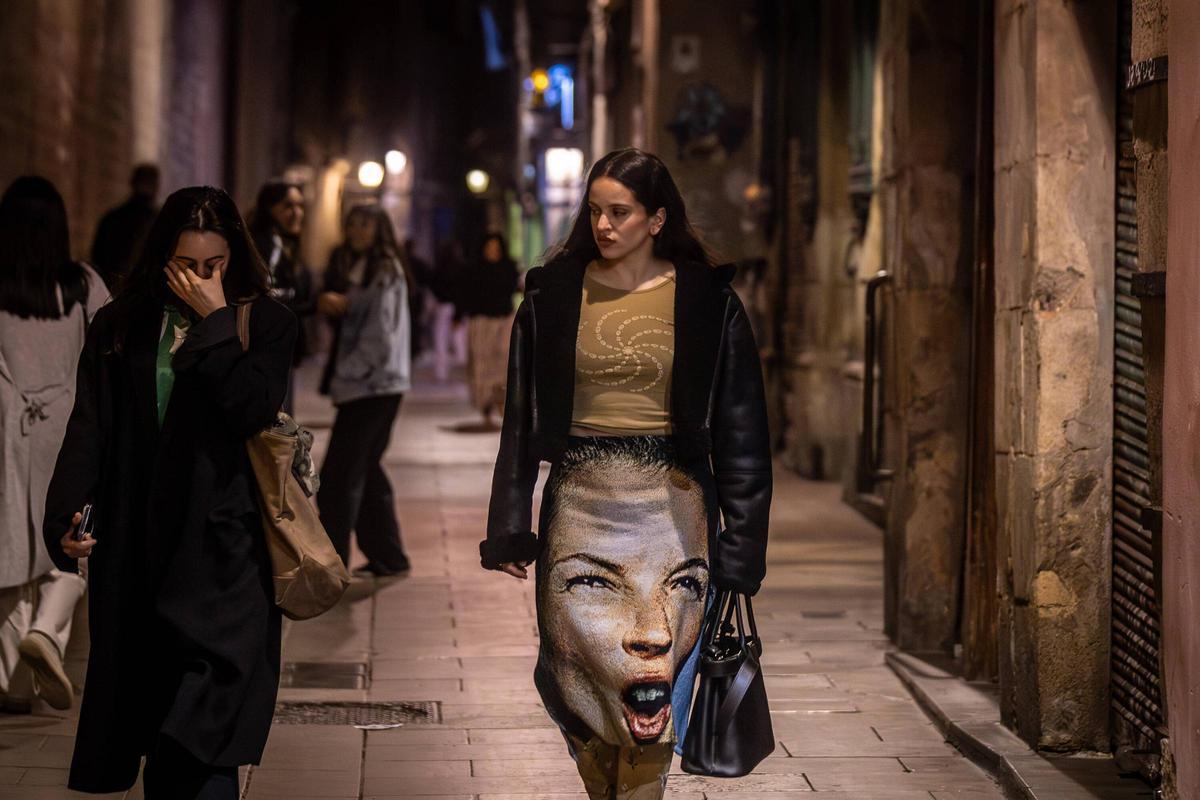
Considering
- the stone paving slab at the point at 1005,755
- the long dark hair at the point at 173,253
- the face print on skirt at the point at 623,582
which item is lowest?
the stone paving slab at the point at 1005,755

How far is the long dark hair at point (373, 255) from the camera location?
10.2 meters

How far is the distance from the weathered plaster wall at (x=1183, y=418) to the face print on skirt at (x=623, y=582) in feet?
3.78

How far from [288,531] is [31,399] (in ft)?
8.58

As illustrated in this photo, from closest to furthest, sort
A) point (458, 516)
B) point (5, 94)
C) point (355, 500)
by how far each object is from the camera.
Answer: point (355, 500) → point (458, 516) → point (5, 94)

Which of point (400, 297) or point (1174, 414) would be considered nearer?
point (1174, 414)

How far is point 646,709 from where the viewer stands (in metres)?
4.88

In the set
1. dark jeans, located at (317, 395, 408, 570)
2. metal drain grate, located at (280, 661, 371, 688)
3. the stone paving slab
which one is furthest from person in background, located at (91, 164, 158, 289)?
the stone paving slab

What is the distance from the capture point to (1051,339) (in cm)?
643

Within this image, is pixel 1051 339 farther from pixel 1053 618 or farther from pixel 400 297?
pixel 400 297

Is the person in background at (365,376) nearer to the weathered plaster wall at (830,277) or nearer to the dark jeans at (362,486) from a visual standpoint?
the dark jeans at (362,486)

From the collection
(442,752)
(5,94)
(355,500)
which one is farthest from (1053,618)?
(5,94)

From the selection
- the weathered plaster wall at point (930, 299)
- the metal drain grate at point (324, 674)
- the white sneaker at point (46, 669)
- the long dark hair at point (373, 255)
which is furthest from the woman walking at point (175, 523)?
the long dark hair at point (373, 255)

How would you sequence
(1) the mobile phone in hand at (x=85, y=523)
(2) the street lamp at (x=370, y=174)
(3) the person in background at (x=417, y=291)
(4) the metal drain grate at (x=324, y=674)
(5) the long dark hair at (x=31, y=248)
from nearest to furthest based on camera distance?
(1) the mobile phone in hand at (x=85, y=523), (5) the long dark hair at (x=31, y=248), (4) the metal drain grate at (x=324, y=674), (3) the person in background at (x=417, y=291), (2) the street lamp at (x=370, y=174)

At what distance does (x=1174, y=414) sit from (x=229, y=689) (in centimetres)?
236
